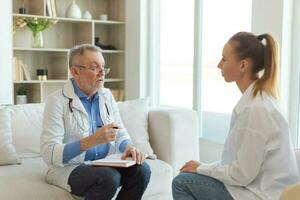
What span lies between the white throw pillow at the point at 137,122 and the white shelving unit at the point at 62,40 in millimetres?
1671

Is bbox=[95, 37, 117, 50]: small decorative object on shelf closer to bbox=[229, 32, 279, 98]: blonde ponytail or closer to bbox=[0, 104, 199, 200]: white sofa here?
bbox=[0, 104, 199, 200]: white sofa

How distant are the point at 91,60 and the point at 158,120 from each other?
0.82m

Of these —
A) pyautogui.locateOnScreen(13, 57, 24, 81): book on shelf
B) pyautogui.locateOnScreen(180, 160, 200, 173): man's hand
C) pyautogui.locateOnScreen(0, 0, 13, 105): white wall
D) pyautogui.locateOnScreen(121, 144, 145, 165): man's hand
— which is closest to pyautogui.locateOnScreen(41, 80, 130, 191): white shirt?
pyautogui.locateOnScreen(121, 144, 145, 165): man's hand

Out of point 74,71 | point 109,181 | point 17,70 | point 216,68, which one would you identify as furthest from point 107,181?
point 17,70

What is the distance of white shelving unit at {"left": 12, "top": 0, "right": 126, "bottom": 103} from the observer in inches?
175

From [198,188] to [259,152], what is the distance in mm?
326

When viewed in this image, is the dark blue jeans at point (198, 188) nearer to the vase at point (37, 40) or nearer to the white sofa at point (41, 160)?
the white sofa at point (41, 160)

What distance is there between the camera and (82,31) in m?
4.82

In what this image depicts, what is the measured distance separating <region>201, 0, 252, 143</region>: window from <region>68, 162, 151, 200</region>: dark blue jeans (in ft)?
5.85

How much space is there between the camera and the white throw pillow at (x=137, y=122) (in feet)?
9.35

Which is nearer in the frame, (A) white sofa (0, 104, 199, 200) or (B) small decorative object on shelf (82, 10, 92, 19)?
(A) white sofa (0, 104, 199, 200)

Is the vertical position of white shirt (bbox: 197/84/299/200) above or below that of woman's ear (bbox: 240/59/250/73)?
below

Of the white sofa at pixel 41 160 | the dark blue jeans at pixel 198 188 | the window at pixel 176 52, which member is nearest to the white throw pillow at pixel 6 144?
the white sofa at pixel 41 160

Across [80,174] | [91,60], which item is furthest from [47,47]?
[80,174]
